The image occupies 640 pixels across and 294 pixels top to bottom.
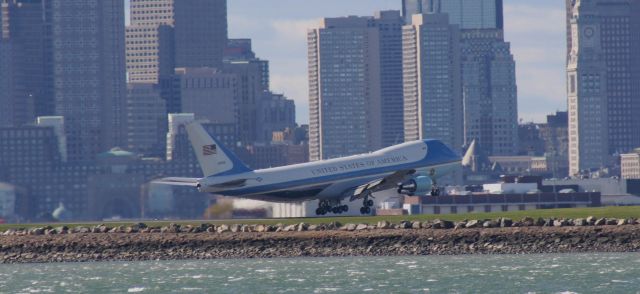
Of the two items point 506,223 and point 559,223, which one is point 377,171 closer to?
point 506,223

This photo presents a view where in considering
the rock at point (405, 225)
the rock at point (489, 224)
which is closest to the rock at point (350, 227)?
the rock at point (405, 225)

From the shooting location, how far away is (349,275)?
101562mm

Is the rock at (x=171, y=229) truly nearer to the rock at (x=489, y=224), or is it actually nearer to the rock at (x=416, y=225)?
the rock at (x=416, y=225)

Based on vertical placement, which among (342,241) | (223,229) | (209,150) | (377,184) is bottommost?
(342,241)

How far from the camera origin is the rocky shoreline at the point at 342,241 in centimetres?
11206

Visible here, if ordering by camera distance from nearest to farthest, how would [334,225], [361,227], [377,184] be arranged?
[361,227] → [334,225] → [377,184]

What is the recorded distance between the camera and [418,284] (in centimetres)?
9700

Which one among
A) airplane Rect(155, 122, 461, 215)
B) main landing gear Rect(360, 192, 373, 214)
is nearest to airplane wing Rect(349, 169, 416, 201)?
airplane Rect(155, 122, 461, 215)

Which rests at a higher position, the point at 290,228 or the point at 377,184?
the point at 377,184

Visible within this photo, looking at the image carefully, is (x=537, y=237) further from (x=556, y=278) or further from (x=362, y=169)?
(x=362, y=169)

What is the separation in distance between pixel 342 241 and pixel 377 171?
23.3 meters

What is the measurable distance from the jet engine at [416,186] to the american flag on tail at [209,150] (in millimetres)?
13728

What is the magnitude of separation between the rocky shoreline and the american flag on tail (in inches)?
457

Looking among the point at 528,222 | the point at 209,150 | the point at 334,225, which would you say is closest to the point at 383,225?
the point at 334,225
